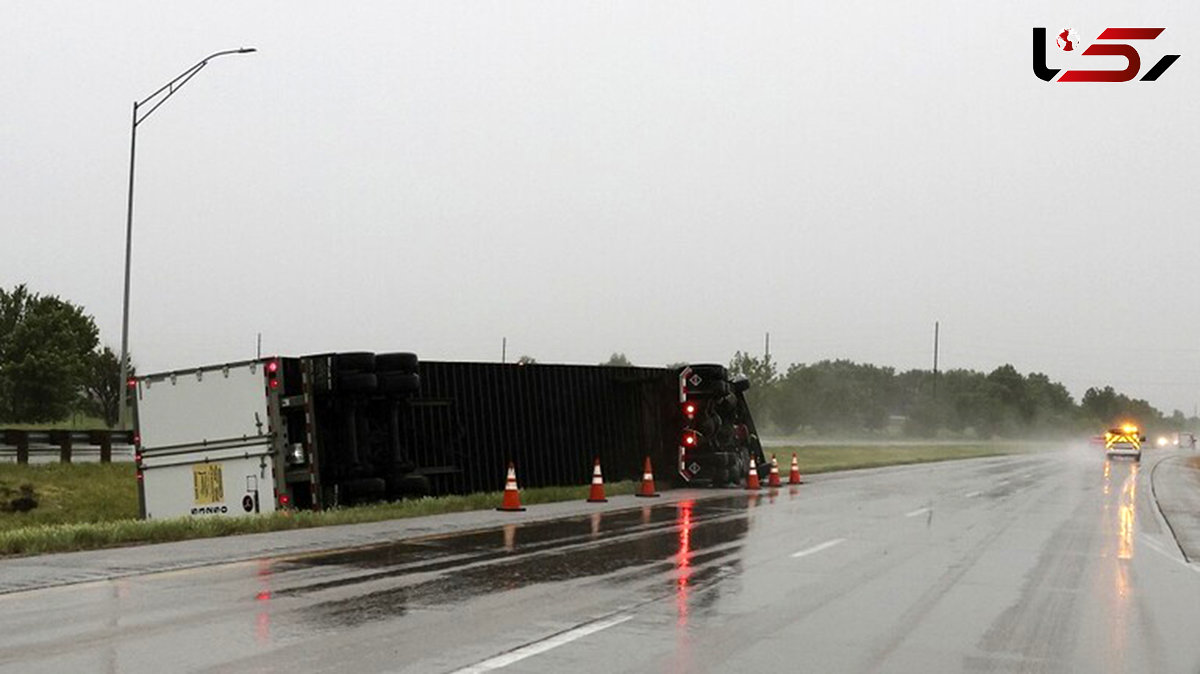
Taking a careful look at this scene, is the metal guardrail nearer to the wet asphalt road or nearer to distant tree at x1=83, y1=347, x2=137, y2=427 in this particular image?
the wet asphalt road

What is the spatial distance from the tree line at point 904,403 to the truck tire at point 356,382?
3675 inches

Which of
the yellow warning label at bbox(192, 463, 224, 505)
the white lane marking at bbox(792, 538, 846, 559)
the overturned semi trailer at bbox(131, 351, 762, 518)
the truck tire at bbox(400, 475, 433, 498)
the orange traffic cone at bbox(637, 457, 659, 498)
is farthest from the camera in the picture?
the orange traffic cone at bbox(637, 457, 659, 498)

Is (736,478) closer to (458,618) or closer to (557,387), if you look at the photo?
(557,387)

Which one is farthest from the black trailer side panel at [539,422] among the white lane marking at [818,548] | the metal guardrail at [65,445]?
the metal guardrail at [65,445]

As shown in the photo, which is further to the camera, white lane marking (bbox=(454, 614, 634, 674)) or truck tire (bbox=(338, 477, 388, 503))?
truck tire (bbox=(338, 477, 388, 503))

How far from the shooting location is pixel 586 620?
9750 mm

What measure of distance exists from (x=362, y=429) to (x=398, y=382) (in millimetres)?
998

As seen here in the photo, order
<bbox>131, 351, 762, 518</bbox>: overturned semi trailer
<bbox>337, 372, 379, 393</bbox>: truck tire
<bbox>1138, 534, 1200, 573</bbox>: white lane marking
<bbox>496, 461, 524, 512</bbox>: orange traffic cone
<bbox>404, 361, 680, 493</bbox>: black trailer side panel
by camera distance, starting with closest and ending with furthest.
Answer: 1. <bbox>1138, 534, 1200, 573</bbox>: white lane marking
2. <bbox>131, 351, 762, 518</bbox>: overturned semi trailer
3. <bbox>337, 372, 379, 393</bbox>: truck tire
4. <bbox>496, 461, 524, 512</bbox>: orange traffic cone
5. <bbox>404, 361, 680, 493</bbox>: black trailer side panel

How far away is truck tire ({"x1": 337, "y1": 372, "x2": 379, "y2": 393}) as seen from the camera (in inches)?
796

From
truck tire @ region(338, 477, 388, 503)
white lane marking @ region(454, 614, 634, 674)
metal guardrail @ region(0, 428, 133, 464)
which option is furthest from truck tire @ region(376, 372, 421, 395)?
metal guardrail @ region(0, 428, 133, 464)

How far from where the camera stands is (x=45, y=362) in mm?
68250

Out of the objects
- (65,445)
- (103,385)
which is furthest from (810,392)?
(65,445)

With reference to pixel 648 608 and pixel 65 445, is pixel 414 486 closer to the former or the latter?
pixel 648 608

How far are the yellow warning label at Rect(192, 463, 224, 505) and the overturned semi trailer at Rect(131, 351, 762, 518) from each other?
2 centimetres
